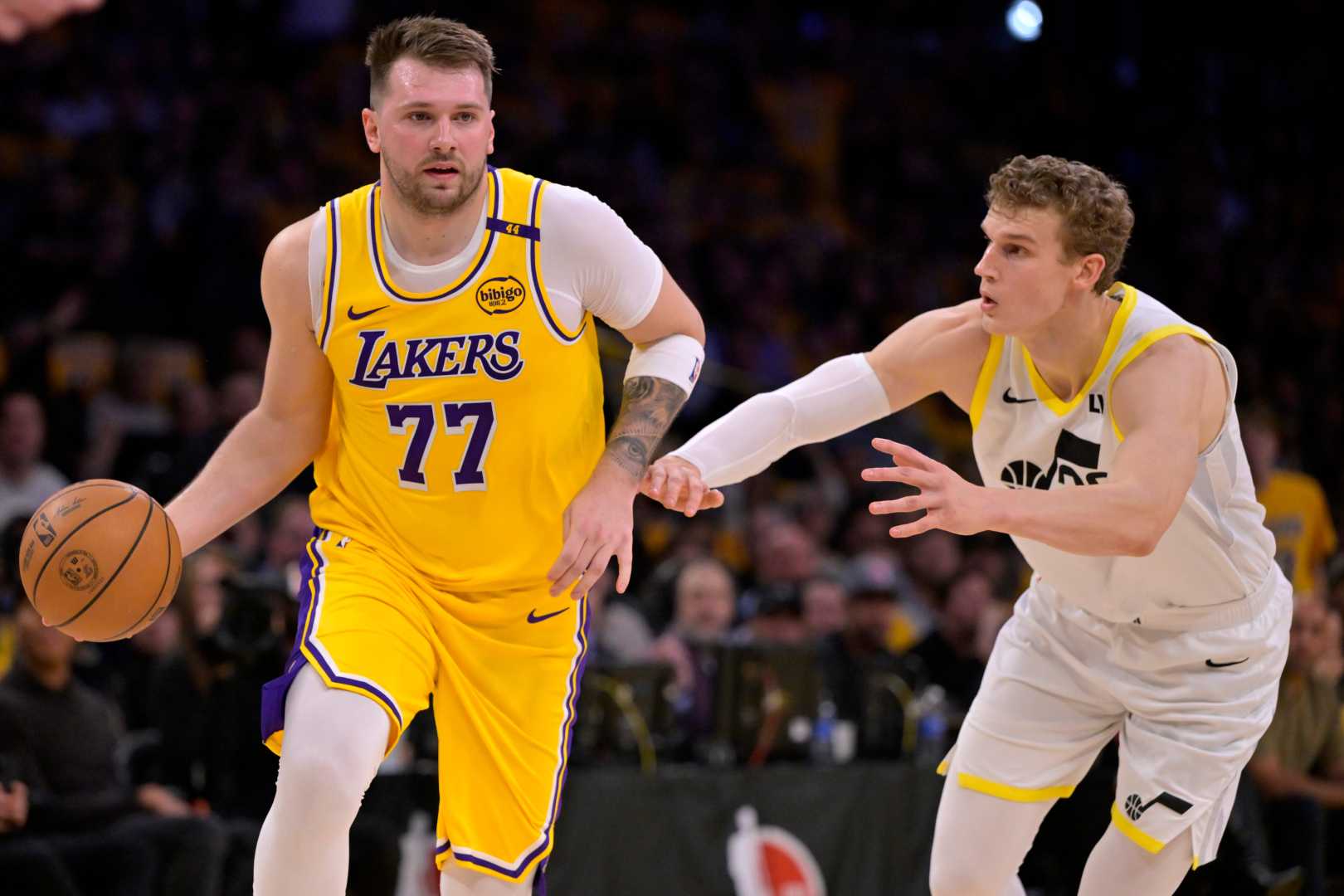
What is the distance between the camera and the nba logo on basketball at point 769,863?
25.4 feet

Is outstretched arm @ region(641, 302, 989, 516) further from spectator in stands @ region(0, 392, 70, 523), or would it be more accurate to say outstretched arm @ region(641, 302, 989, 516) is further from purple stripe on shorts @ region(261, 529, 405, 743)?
spectator in stands @ region(0, 392, 70, 523)

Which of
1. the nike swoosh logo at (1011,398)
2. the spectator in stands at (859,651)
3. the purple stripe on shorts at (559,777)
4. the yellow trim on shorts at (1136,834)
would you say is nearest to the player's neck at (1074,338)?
the nike swoosh logo at (1011,398)

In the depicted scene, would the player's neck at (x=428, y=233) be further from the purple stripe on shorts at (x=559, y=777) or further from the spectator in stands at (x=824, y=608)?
the spectator in stands at (x=824, y=608)

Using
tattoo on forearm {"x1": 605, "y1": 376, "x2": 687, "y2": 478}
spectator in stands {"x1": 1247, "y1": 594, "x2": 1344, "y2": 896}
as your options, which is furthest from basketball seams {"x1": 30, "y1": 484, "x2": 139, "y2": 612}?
spectator in stands {"x1": 1247, "y1": 594, "x2": 1344, "y2": 896}

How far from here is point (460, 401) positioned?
15.1 feet

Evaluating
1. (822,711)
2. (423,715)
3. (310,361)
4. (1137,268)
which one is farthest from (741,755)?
(1137,268)

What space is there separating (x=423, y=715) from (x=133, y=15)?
7.58 metres

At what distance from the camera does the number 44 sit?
15.1ft

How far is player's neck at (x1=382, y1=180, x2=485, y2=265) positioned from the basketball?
947 mm

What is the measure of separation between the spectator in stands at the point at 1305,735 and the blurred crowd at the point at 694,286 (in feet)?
0.06

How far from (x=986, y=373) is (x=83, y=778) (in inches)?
165

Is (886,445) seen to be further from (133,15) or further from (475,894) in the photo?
(133,15)

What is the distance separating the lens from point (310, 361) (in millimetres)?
4688

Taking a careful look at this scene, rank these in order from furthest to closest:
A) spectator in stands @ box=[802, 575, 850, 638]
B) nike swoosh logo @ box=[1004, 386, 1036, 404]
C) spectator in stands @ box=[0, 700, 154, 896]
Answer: spectator in stands @ box=[802, 575, 850, 638], spectator in stands @ box=[0, 700, 154, 896], nike swoosh logo @ box=[1004, 386, 1036, 404]
